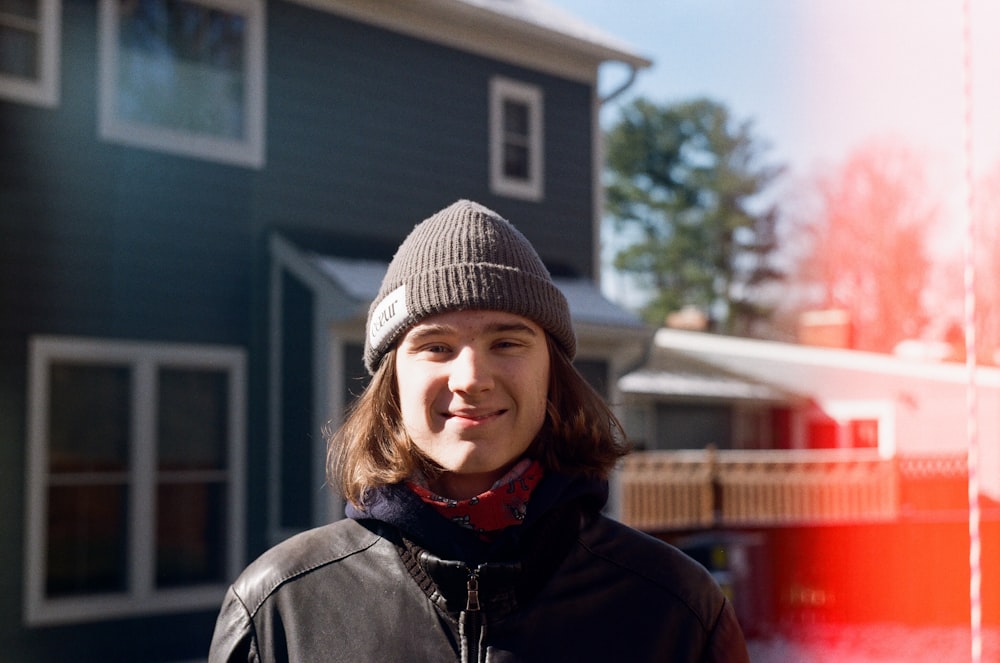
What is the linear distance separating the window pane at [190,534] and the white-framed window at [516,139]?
3962 millimetres

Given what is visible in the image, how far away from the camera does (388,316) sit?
197cm

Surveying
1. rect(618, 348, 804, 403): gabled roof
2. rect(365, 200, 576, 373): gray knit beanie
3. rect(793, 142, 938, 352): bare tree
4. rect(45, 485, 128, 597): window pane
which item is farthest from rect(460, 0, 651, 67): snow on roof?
rect(793, 142, 938, 352): bare tree

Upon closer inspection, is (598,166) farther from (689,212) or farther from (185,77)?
(689,212)

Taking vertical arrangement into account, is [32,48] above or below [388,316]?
above

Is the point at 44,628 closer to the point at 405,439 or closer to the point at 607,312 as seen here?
the point at 607,312

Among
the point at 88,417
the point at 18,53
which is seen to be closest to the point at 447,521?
the point at 88,417

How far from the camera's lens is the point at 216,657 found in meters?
1.86

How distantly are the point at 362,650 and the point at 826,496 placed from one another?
15.0 m

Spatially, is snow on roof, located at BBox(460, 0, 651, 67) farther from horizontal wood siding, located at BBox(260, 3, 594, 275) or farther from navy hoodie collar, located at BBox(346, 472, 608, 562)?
navy hoodie collar, located at BBox(346, 472, 608, 562)

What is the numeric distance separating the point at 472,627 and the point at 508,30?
32.1 ft

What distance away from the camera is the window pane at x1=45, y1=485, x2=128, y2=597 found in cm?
794

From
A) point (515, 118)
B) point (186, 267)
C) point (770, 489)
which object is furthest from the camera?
point (770, 489)

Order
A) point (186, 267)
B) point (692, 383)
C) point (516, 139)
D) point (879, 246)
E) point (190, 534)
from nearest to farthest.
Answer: point (190, 534) < point (186, 267) < point (516, 139) < point (692, 383) < point (879, 246)

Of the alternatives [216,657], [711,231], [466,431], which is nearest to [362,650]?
[216,657]
